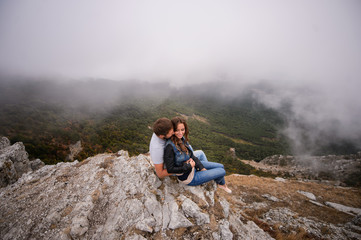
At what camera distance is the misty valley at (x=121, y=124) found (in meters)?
35.1

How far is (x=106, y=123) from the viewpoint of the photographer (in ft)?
207

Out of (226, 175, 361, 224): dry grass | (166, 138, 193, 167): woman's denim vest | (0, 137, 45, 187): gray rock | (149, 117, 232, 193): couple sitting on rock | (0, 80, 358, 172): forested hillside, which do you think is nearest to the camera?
(149, 117, 232, 193): couple sitting on rock

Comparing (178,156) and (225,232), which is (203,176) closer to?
(178,156)

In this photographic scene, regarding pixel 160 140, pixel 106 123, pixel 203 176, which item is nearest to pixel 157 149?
pixel 160 140

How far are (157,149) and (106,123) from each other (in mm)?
70022

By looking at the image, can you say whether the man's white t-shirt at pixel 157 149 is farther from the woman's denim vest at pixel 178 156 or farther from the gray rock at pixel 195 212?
the gray rock at pixel 195 212

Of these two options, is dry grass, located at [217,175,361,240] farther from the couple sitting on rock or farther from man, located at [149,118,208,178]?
man, located at [149,118,208,178]

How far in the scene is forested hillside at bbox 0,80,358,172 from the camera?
96.6ft

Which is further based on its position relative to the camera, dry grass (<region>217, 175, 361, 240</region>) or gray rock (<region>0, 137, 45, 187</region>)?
gray rock (<region>0, 137, 45, 187</region>)

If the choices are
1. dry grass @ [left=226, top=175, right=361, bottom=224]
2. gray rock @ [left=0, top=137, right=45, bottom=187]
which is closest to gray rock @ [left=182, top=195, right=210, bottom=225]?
dry grass @ [left=226, top=175, right=361, bottom=224]

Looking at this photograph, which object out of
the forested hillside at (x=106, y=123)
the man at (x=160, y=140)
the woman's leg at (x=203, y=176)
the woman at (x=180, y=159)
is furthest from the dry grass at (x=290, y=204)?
the forested hillside at (x=106, y=123)

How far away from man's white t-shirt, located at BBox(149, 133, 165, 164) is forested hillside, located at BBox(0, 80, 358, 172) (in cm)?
2505

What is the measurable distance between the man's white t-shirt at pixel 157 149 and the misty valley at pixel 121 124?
92.7 feet

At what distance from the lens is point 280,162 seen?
7100cm
